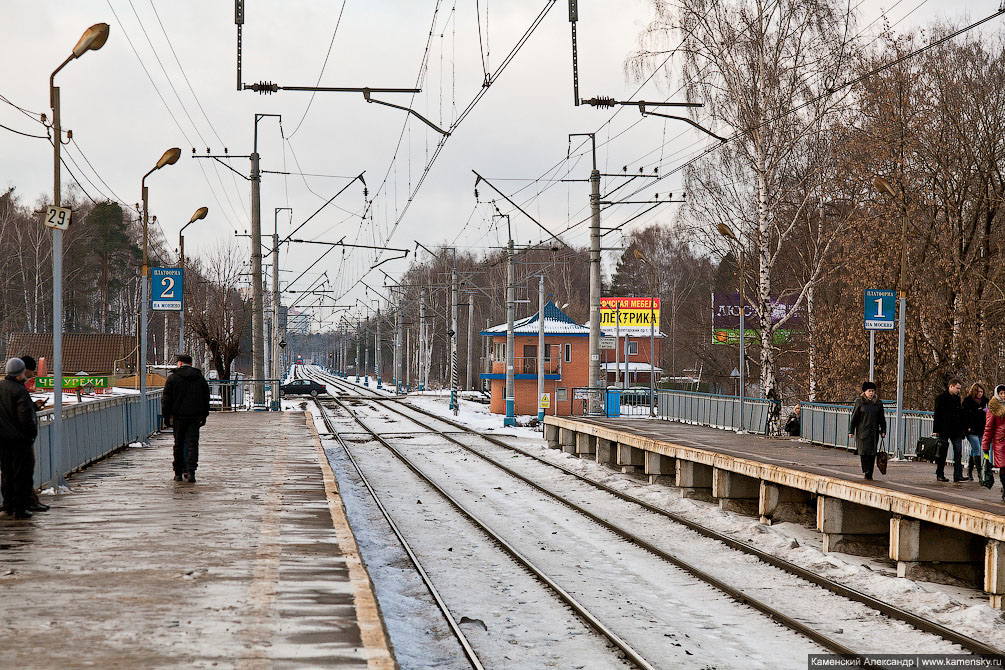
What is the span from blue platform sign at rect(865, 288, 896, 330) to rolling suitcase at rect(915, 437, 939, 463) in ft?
7.01

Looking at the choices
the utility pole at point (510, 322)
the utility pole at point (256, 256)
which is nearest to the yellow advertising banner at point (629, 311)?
the utility pole at point (510, 322)

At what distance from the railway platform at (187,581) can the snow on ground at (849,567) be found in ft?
18.3

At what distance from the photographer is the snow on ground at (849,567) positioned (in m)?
10.5

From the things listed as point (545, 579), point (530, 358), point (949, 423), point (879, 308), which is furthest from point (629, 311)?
point (545, 579)

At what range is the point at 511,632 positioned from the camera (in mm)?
9945

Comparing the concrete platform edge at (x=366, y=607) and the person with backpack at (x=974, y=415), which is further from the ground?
the person with backpack at (x=974, y=415)

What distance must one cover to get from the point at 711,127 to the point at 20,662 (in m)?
25.1

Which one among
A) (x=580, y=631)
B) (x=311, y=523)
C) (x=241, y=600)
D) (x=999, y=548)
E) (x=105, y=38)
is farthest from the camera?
(x=105, y=38)

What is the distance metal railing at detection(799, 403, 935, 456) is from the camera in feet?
65.3

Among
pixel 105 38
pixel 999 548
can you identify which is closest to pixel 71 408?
pixel 105 38

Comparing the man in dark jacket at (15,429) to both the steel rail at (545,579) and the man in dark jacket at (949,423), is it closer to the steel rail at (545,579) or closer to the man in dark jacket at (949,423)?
the steel rail at (545,579)

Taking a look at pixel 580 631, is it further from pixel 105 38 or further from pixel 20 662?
pixel 105 38

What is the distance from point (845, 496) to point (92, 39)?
11.0 meters

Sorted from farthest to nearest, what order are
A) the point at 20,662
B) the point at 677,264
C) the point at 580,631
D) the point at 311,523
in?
the point at 677,264 → the point at 311,523 → the point at 580,631 → the point at 20,662
